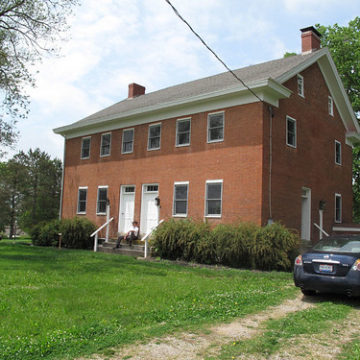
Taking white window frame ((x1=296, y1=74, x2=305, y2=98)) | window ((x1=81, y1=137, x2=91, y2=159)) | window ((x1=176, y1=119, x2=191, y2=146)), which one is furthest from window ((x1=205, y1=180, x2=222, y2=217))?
window ((x1=81, y1=137, x2=91, y2=159))

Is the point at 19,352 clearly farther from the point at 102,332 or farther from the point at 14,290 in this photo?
the point at 14,290

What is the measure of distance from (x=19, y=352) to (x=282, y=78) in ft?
44.7

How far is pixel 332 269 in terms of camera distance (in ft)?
25.8

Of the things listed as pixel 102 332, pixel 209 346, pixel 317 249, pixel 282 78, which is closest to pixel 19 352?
pixel 102 332

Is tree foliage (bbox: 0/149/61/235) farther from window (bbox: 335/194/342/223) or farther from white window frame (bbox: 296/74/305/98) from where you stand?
white window frame (bbox: 296/74/305/98)

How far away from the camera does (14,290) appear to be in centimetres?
775

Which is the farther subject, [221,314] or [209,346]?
[221,314]

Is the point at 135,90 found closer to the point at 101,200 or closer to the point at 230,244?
the point at 101,200

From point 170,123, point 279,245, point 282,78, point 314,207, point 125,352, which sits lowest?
point 125,352

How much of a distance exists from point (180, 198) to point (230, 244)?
457 cm

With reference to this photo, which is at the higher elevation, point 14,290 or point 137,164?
point 137,164

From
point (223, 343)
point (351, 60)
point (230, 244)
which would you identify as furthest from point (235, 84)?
point (351, 60)

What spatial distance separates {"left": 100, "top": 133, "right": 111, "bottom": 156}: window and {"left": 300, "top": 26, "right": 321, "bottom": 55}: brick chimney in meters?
10.7

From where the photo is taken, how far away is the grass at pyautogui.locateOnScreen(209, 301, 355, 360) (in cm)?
493
